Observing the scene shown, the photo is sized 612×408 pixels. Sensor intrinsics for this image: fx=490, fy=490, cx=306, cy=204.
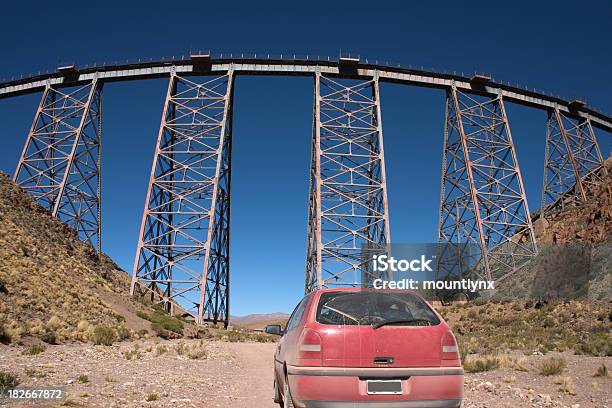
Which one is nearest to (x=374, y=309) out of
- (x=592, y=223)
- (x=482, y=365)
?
(x=482, y=365)

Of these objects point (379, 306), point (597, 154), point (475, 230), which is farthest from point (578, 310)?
point (597, 154)

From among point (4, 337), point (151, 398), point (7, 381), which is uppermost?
point (4, 337)

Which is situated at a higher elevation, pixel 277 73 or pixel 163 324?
pixel 277 73

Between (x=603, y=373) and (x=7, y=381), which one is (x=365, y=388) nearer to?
(x=7, y=381)

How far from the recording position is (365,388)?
145 inches

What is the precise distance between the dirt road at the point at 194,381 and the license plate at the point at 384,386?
2.68m

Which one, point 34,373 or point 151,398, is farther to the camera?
point 34,373

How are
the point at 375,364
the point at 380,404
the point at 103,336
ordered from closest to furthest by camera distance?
the point at 380,404 < the point at 375,364 < the point at 103,336

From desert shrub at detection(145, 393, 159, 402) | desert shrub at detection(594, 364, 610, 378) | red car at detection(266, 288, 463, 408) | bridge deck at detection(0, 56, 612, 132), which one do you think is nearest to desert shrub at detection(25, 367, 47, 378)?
desert shrub at detection(145, 393, 159, 402)

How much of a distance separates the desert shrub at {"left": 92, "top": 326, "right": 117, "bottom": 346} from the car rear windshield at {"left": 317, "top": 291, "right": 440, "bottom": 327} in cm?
1047

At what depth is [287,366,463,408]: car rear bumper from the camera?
3.66 m

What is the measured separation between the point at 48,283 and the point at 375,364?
1514cm

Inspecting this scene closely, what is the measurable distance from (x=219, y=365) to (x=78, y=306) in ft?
24.2

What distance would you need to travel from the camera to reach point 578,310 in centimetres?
1484
